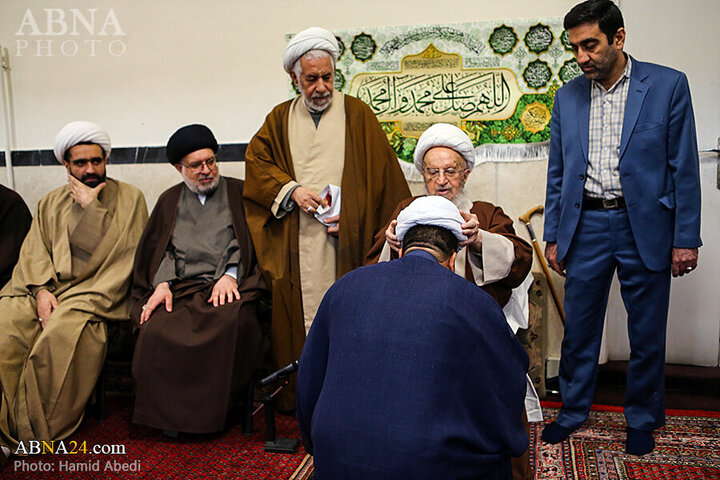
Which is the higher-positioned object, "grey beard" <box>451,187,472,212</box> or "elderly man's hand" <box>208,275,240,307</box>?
"grey beard" <box>451,187,472,212</box>

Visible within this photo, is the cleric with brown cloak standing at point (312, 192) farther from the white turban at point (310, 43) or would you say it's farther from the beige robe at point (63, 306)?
the beige robe at point (63, 306)

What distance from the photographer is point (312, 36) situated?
10.7 ft

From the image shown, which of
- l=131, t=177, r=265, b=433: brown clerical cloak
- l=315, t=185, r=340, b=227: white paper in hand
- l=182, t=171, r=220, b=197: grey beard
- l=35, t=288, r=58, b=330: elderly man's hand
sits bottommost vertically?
l=131, t=177, r=265, b=433: brown clerical cloak

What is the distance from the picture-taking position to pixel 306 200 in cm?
329

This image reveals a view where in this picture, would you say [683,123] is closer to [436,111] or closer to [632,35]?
[632,35]

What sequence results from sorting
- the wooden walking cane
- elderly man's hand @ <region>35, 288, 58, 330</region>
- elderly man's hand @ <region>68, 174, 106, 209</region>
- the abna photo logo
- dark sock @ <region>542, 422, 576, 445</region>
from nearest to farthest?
dark sock @ <region>542, 422, 576, 445</region> < elderly man's hand @ <region>35, 288, 58, 330</region> < elderly man's hand @ <region>68, 174, 106, 209</region> < the wooden walking cane < the abna photo logo

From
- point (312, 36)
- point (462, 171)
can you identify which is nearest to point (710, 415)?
point (462, 171)

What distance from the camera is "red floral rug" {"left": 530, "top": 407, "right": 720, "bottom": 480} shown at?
103 inches

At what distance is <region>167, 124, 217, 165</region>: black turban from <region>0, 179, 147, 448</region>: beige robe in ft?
1.58

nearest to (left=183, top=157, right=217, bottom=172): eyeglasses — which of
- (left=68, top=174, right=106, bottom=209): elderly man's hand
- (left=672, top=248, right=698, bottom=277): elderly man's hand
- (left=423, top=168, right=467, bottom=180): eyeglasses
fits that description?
(left=68, top=174, right=106, bottom=209): elderly man's hand

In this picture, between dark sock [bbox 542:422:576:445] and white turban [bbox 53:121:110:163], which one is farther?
white turban [bbox 53:121:110:163]

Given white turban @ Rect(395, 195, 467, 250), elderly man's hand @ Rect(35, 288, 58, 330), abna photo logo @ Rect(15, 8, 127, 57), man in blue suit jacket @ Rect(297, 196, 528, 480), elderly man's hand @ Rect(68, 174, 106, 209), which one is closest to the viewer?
man in blue suit jacket @ Rect(297, 196, 528, 480)

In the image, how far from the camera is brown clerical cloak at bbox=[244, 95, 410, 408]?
333 cm

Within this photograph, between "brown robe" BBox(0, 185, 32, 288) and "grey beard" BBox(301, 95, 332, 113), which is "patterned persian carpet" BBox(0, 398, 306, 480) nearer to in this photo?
"brown robe" BBox(0, 185, 32, 288)
